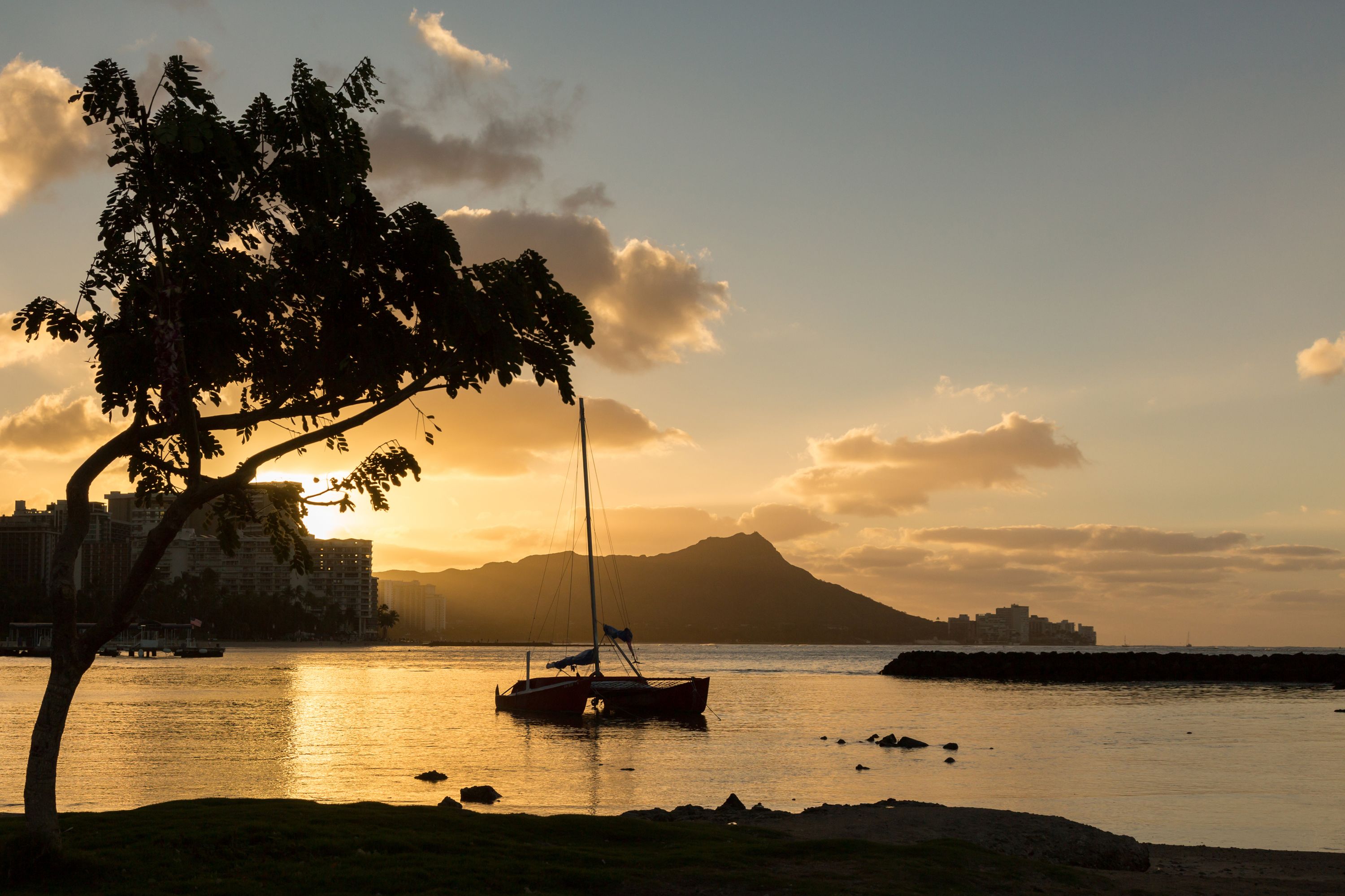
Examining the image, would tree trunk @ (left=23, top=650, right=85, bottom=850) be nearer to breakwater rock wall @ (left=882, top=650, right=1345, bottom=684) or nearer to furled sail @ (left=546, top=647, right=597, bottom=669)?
furled sail @ (left=546, top=647, right=597, bottom=669)

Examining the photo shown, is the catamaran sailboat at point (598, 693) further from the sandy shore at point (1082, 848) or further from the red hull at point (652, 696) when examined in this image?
the sandy shore at point (1082, 848)

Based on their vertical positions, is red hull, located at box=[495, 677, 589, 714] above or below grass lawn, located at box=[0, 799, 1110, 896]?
below

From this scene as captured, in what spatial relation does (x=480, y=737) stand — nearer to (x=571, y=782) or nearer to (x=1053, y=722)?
(x=571, y=782)

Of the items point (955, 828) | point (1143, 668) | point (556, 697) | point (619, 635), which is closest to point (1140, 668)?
point (1143, 668)

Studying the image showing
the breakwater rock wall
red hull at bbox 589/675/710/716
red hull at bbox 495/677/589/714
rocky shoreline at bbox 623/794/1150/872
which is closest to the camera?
rocky shoreline at bbox 623/794/1150/872

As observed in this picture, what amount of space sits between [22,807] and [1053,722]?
59041mm

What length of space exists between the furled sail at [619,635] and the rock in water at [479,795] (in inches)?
1336

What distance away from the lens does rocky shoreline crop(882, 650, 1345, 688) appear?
431ft

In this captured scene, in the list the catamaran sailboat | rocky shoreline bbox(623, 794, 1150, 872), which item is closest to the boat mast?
the catamaran sailboat

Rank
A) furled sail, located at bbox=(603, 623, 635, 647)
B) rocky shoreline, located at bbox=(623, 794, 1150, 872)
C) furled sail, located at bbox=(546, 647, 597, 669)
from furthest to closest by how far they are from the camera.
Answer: furled sail, located at bbox=(546, 647, 597, 669) < furled sail, located at bbox=(603, 623, 635, 647) < rocky shoreline, located at bbox=(623, 794, 1150, 872)

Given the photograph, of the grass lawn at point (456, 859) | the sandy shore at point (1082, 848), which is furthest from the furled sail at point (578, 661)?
the grass lawn at point (456, 859)

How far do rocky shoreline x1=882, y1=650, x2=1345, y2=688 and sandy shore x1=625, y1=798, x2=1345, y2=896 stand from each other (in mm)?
115215

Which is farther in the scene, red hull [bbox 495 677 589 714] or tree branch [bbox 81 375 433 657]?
red hull [bbox 495 677 589 714]

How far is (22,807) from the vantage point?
100 feet
